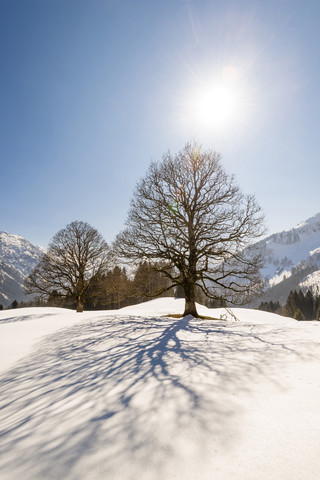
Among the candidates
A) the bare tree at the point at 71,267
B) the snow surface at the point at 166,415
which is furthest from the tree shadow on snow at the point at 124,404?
the bare tree at the point at 71,267

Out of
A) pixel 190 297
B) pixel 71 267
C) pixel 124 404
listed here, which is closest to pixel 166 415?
pixel 124 404

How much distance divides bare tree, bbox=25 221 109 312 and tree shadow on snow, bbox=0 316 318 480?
1622 centimetres

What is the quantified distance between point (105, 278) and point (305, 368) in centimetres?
2170

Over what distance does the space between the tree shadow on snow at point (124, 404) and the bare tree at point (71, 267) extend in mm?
16218

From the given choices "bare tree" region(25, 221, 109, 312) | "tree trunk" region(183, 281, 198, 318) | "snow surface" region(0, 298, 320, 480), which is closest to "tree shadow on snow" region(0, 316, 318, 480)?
"snow surface" region(0, 298, 320, 480)

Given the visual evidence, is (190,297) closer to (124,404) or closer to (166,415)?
(124,404)

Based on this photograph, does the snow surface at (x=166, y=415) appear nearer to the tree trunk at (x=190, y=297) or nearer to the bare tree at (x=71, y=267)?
the tree trunk at (x=190, y=297)

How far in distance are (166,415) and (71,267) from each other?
20.6m

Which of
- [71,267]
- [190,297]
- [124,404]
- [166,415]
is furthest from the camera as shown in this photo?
[71,267]

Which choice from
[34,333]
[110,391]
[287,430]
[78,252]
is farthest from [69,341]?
[78,252]

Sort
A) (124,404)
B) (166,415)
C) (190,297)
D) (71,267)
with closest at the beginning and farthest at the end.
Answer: (166,415) → (124,404) → (190,297) → (71,267)

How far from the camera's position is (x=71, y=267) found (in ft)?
68.7

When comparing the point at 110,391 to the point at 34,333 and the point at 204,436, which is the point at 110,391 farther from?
the point at 34,333

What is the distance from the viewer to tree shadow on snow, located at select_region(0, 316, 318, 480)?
1762mm
